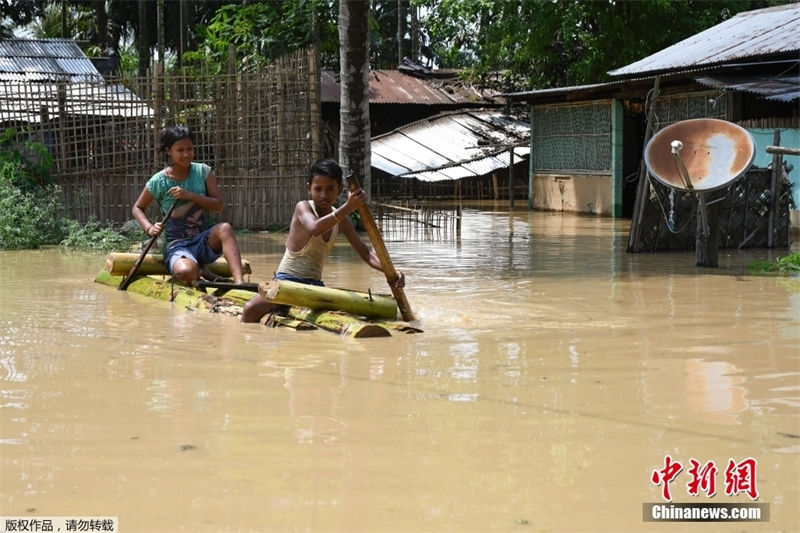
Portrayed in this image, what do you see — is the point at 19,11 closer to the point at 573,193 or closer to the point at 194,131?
the point at 573,193

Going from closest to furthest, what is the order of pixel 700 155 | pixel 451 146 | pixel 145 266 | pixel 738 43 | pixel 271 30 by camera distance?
pixel 145 266, pixel 700 155, pixel 738 43, pixel 271 30, pixel 451 146

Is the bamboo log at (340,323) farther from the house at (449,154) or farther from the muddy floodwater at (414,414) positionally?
the house at (449,154)

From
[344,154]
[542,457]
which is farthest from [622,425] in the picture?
[344,154]

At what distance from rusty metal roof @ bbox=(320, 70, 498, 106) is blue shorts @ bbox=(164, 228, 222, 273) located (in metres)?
17.9

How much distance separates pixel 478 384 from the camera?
4891mm

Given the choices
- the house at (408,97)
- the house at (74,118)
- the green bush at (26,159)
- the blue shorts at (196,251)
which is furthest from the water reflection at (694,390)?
the house at (408,97)

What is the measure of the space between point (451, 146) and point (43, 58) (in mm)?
9698

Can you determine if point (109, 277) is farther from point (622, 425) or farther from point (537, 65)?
point (537, 65)

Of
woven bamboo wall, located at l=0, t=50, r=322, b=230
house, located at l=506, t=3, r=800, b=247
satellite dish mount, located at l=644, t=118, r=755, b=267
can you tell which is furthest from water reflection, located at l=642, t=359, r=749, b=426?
woven bamboo wall, located at l=0, t=50, r=322, b=230

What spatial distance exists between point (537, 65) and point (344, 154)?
1269 cm

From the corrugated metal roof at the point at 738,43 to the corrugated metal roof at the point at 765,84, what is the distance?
306 millimetres

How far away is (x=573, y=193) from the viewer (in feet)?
67.3

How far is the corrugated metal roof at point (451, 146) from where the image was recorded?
81.8ft

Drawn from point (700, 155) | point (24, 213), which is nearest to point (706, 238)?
point (700, 155)
